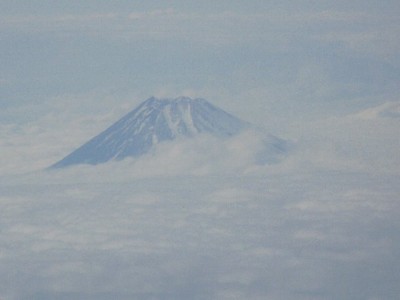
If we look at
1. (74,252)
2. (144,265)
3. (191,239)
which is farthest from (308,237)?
(74,252)

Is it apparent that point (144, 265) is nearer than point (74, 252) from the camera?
Yes

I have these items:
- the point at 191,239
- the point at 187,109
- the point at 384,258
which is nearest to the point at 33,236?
the point at 191,239

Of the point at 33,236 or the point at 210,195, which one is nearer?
the point at 33,236

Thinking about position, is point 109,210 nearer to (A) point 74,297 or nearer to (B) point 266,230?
(B) point 266,230

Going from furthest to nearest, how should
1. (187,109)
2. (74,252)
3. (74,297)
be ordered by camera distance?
(187,109)
(74,252)
(74,297)

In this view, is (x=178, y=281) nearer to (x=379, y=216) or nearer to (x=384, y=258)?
(x=384, y=258)

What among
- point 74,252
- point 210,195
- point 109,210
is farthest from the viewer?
point 210,195

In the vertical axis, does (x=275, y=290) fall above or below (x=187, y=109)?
below

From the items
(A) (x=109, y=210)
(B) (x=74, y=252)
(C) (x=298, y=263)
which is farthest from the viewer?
(A) (x=109, y=210)

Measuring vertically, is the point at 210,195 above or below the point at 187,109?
below
